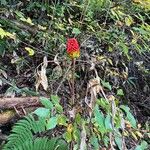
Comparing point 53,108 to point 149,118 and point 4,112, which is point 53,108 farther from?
point 149,118

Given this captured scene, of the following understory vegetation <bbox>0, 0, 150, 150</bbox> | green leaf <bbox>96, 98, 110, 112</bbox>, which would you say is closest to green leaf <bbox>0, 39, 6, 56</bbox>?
understory vegetation <bbox>0, 0, 150, 150</bbox>

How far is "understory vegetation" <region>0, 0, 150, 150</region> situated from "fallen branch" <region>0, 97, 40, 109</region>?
0.03 metres

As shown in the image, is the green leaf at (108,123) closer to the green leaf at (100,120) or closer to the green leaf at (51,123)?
the green leaf at (100,120)

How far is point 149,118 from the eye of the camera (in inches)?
130

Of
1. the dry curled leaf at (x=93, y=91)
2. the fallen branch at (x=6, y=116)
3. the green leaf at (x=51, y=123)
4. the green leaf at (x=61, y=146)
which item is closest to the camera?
the green leaf at (x=51, y=123)

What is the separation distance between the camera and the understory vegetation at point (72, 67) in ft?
7.45

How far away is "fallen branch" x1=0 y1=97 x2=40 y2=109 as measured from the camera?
2.47 metres

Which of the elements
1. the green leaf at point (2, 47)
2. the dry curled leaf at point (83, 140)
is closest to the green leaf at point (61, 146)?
the dry curled leaf at point (83, 140)

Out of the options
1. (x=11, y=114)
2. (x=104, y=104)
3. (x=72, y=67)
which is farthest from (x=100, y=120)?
(x=11, y=114)

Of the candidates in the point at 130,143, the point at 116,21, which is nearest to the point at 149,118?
the point at 130,143

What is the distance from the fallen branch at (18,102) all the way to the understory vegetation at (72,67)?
0.03m

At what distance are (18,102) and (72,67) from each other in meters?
0.45

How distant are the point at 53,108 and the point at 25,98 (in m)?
0.61

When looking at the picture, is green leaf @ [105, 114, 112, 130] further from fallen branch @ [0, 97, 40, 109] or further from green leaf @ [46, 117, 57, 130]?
fallen branch @ [0, 97, 40, 109]
